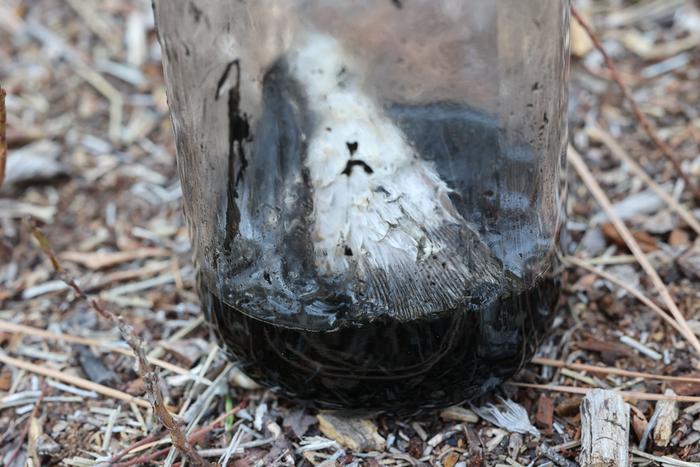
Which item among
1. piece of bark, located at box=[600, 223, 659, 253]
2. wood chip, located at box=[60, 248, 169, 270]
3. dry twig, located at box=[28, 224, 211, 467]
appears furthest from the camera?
wood chip, located at box=[60, 248, 169, 270]

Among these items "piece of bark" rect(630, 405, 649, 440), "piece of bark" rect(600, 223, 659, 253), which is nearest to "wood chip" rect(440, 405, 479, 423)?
"piece of bark" rect(630, 405, 649, 440)

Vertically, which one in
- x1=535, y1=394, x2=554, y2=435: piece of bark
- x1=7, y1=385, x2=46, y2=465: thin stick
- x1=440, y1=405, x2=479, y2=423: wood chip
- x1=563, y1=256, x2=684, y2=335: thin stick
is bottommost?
x1=7, y1=385, x2=46, y2=465: thin stick

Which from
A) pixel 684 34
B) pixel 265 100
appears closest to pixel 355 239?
pixel 265 100

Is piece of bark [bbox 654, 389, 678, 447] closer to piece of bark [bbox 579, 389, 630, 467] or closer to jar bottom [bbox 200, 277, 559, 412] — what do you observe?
piece of bark [bbox 579, 389, 630, 467]

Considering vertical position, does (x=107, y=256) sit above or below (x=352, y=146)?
below

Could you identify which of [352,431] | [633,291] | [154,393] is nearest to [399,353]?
[352,431]

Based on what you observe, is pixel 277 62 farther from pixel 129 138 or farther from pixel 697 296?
pixel 129 138

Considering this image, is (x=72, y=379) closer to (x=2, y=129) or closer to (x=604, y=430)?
(x=2, y=129)

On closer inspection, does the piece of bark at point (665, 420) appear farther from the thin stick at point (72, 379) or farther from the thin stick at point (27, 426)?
the thin stick at point (27, 426)
